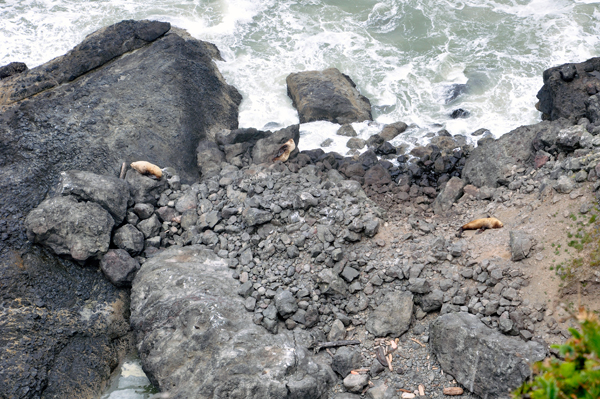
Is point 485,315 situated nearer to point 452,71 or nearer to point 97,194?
point 97,194

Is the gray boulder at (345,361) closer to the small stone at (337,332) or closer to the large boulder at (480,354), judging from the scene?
the small stone at (337,332)

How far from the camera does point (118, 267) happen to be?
9.83 meters

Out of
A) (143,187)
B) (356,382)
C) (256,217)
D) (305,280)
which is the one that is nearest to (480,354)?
(356,382)

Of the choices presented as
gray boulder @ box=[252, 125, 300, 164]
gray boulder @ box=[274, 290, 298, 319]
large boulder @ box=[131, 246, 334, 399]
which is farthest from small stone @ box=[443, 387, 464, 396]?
gray boulder @ box=[252, 125, 300, 164]

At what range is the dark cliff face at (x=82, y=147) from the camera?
333 inches

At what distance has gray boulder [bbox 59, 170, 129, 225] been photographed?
34.1 ft

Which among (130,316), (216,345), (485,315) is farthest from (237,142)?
(485,315)

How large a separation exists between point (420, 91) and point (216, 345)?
13.4 m

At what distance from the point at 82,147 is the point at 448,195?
9.91 m

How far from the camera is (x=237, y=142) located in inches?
549

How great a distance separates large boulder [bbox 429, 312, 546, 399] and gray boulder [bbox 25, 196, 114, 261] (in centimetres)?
750

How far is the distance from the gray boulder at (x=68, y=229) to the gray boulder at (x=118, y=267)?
21 cm

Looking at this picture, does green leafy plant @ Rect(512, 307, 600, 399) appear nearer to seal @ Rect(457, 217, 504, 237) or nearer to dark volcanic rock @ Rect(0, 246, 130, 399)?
seal @ Rect(457, 217, 504, 237)

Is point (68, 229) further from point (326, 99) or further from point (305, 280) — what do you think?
point (326, 99)
